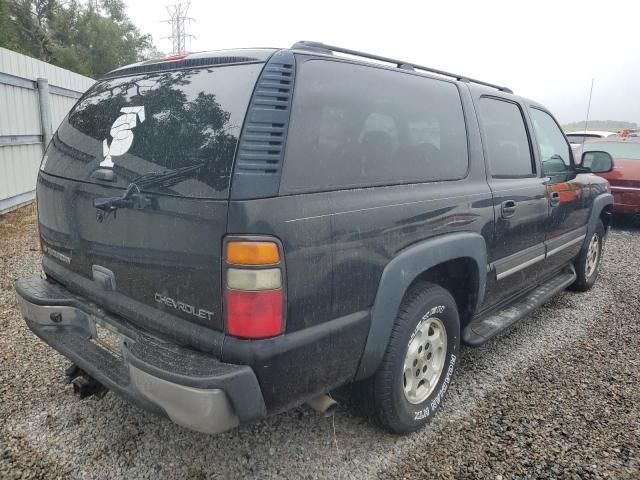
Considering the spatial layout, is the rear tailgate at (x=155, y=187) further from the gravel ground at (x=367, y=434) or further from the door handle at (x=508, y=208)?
the door handle at (x=508, y=208)

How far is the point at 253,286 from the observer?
67.5 inches

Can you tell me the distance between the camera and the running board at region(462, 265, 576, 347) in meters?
2.92

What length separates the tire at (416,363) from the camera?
7.49 feet

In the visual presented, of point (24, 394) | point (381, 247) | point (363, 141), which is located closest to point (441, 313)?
point (381, 247)

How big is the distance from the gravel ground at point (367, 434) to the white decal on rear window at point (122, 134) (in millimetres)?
1388

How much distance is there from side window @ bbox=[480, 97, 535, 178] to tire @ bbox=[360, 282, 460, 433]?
1.00 m

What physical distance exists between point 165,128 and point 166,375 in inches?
39.1

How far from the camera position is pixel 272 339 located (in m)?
1.77

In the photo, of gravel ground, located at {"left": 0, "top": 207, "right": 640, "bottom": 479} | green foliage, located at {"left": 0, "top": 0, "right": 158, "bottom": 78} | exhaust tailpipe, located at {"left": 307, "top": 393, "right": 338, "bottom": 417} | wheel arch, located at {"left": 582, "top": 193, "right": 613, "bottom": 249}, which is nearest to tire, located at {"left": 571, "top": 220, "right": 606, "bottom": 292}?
wheel arch, located at {"left": 582, "top": 193, "right": 613, "bottom": 249}

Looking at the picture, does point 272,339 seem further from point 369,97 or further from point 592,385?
point 592,385

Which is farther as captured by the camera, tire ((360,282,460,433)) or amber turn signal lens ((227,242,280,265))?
tire ((360,282,460,433))

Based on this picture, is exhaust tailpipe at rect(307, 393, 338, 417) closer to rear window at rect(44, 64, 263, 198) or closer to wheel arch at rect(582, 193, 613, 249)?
rear window at rect(44, 64, 263, 198)

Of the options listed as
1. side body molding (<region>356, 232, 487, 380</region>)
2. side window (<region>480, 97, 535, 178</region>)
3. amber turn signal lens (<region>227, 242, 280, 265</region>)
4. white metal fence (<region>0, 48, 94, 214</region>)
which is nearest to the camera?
amber turn signal lens (<region>227, 242, 280, 265</region>)

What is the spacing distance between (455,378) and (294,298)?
70.1 inches
